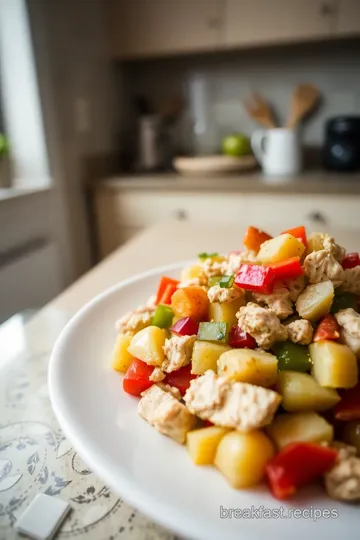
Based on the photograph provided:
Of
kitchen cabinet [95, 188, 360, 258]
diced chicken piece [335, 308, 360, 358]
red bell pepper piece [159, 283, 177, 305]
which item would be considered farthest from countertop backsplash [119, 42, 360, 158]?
diced chicken piece [335, 308, 360, 358]

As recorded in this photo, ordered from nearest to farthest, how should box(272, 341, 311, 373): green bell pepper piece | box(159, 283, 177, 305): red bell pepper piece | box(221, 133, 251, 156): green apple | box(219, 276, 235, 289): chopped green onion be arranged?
box(272, 341, 311, 373): green bell pepper piece → box(219, 276, 235, 289): chopped green onion → box(159, 283, 177, 305): red bell pepper piece → box(221, 133, 251, 156): green apple

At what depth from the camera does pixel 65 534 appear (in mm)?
532

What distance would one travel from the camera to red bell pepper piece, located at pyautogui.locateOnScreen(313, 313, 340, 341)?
25.1 inches

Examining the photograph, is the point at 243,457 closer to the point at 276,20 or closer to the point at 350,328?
the point at 350,328

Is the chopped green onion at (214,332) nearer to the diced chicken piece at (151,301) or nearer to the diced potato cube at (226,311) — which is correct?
the diced potato cube at (226,311)

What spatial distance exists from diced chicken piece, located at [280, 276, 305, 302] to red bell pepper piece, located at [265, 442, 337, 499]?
0.27 metres

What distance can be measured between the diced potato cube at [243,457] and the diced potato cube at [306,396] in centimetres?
6

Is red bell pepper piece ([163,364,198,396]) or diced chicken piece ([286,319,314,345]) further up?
diced chicken piece ([286,319,314,345])

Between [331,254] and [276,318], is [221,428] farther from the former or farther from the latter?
[331,254]

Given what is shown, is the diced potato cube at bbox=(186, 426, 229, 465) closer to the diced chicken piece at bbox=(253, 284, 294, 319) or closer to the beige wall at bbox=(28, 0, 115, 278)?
the diced chicken piece at bbox=(253, 284, 294, 319)

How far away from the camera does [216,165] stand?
8.37ft

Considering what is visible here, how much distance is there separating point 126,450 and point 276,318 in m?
0.30

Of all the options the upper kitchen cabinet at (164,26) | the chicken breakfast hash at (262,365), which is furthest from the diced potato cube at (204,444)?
the upper kitchen cabinet at (164,26)

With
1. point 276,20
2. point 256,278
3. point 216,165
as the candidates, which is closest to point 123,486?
point 256,278
